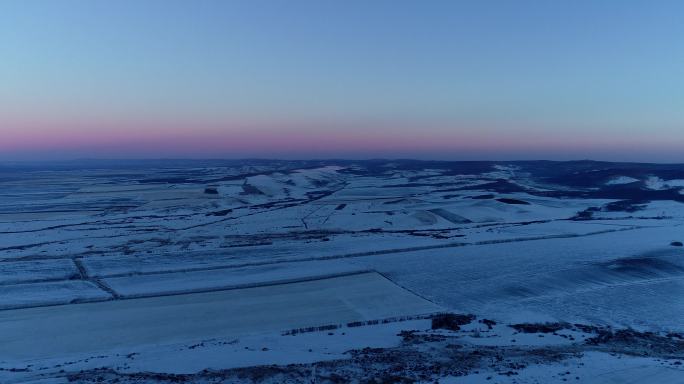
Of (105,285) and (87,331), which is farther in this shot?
(105,285)

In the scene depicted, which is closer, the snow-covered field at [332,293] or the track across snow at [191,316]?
the snow-covered field at [332,293]

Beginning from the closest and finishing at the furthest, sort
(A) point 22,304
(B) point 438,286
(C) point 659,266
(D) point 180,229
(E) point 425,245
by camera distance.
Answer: (A) point 22,304 → (B) point 438,286 → (C) point 659,266 → (E) point 425,245 → (D) point 180,229

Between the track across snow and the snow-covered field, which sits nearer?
the snow-covered field

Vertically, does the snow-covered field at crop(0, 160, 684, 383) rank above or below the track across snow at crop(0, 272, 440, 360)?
above

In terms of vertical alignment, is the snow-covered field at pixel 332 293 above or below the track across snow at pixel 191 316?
above

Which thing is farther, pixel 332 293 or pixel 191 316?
pixel 332 293

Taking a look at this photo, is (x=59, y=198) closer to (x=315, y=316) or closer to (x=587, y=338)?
(x=315, y=316)

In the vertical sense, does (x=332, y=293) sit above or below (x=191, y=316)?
above

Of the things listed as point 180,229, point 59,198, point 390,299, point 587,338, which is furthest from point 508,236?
point 59,198
